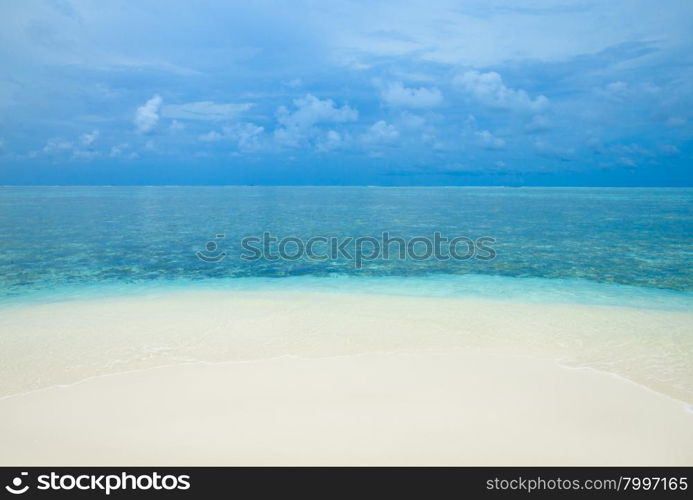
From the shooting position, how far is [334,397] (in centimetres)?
548

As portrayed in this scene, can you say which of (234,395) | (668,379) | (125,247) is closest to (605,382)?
(668,379)

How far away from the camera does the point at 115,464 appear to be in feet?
13.6

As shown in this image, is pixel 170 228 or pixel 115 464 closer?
pixel 115 464

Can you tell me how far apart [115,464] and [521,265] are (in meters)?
15.4

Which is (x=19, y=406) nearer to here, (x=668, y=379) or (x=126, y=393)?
(x=126, y=393)

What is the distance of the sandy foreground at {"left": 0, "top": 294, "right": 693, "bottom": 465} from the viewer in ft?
14.1

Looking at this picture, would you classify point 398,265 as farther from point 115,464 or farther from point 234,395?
point 115,464

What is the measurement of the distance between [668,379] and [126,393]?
24.5 feet

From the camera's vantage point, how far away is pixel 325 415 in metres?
5.00

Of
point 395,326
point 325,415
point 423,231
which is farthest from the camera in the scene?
point 423,231

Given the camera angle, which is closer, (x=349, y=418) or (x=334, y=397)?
(x=349, y=418)

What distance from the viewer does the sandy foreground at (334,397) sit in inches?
170
